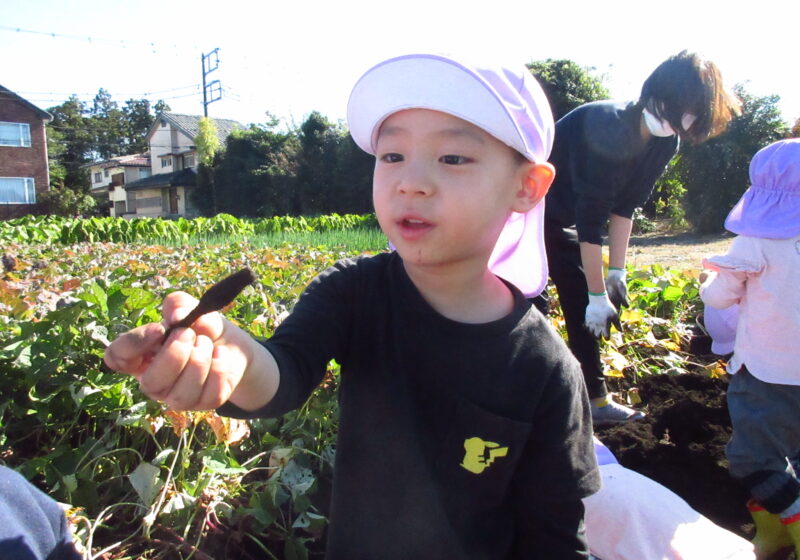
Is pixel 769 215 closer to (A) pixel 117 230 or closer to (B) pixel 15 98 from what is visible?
(A) pixel 117 230

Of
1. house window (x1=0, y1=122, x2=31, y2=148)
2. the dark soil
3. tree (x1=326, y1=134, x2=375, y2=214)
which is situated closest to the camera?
the dark soil

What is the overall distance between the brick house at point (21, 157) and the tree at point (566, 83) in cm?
2899

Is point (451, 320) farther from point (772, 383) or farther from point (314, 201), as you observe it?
point (314, 201)

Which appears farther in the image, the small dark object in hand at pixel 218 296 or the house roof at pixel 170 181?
the house roof at pixel 170 181

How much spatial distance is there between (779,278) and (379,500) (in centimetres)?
165

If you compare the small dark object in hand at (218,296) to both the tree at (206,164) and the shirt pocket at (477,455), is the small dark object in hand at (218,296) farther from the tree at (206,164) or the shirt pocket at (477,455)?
the tree at (206,164)

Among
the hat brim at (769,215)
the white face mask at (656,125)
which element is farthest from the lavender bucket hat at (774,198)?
the white face mask at (656,125)

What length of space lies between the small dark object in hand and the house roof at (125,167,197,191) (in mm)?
45667

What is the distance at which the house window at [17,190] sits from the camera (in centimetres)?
3488

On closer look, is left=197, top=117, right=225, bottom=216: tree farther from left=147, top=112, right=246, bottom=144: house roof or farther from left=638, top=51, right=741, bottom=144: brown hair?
left=638, top=51, right=741, bottom=144: brown hair

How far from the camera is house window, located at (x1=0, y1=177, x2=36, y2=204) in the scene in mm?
34875

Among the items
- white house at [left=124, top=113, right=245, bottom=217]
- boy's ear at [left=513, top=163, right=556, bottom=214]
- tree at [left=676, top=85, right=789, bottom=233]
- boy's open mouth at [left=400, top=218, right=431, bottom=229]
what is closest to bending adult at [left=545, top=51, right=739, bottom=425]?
boy's ear at [left=513, top=163, right=556, bottom=214]

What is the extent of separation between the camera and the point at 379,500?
116cm

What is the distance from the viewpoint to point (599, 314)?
9.30ft
